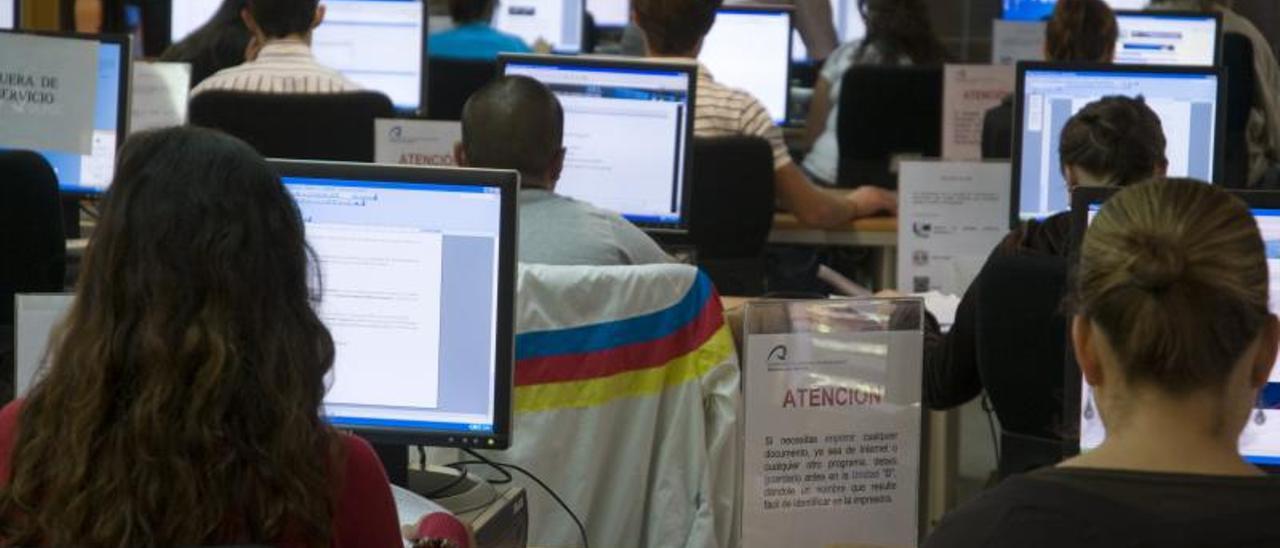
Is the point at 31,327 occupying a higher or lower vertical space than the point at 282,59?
lower

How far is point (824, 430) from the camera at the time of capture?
122 inches

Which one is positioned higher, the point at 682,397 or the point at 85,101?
the point at 85,101

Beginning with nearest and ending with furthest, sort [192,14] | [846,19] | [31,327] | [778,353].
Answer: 1. [31,327]
2. [778,353]
3. [192,14]
4. [846,19]

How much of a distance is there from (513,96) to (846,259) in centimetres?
332

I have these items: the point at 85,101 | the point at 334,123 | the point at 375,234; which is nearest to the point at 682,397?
the point at 375,234

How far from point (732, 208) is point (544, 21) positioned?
3.25 m

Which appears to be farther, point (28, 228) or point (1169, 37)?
point (1169, 37)

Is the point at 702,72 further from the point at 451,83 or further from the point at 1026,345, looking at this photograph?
the point at 1026,345

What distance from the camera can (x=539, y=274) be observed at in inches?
119

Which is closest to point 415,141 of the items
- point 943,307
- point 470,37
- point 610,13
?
point 943,307

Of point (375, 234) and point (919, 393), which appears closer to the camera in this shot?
point (375, 234)

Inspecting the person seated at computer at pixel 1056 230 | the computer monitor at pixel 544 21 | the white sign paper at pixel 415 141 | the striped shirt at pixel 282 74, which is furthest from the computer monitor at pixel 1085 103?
the computer monitor at pixel 544 21

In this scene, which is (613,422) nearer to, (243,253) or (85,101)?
(243,253)

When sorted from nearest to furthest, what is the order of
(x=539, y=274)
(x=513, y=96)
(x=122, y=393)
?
(x=122, y=393)
(x=539, y=274)
(x=513, y=96)
